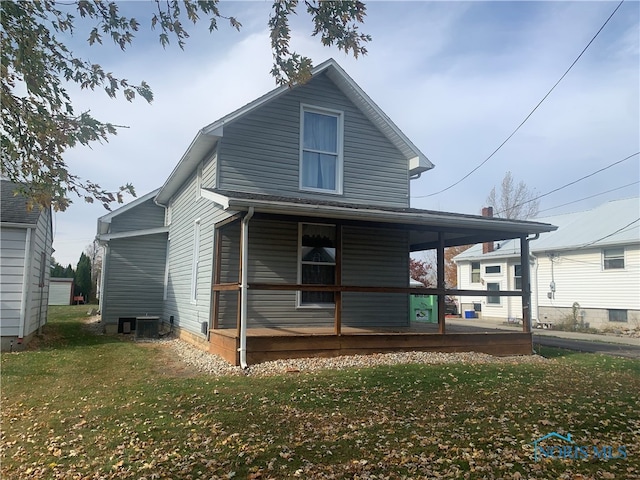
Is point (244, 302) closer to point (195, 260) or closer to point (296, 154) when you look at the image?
point (296, 154)

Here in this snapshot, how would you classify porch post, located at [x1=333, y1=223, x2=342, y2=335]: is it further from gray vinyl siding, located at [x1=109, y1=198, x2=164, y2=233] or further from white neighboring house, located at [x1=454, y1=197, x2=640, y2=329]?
white neighboring house, located at [x1=454, y1=197, x2=640, y2=329]

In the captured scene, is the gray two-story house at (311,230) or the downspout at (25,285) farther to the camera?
the downspout at (25,285)

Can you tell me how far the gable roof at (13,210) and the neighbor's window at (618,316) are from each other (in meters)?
22.1

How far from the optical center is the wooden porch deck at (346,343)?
28.5ft

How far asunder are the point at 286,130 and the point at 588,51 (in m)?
8.18

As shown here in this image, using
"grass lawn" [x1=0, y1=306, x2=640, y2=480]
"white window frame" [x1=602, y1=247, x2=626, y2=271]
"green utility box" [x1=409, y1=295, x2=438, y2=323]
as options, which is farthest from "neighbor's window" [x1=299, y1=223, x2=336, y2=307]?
"white window frame" [x1=602, y1=247, x2=626, y2=271]

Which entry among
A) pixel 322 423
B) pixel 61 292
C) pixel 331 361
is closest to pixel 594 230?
pixel 331 361

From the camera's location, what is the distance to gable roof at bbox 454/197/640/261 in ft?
69.3

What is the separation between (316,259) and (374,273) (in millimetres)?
1666

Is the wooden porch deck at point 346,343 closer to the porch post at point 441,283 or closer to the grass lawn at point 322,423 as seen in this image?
the porch post at point 441,283

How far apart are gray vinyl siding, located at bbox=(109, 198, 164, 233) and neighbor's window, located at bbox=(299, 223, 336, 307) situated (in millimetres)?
9316

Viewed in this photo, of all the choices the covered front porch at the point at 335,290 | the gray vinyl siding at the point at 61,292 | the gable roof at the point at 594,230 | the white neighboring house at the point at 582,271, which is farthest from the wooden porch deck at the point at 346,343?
the gray vinyl siding at the point at 61,292

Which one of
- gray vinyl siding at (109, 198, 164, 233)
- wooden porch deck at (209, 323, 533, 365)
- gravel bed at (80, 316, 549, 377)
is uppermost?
gray vinyl siding at (109, 198, 164, 233)

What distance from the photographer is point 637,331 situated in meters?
19.2
